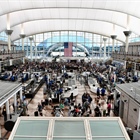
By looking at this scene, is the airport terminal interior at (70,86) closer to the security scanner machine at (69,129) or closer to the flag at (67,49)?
the security scanner machine at (69,129)

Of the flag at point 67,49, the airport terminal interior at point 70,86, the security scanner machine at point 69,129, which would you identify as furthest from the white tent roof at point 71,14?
the security scanner machine at point 69,129

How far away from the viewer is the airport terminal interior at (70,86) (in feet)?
14.3

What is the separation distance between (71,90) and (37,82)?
5.74 m

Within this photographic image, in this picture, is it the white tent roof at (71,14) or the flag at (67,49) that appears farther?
the flag at (67,49)

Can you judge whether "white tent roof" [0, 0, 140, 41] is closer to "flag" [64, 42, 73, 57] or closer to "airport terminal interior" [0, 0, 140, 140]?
"airport terminal interior" [0, 0, 140, 140]

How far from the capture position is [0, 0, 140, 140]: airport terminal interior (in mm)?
4363

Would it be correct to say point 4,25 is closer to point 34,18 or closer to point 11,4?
point 34,18

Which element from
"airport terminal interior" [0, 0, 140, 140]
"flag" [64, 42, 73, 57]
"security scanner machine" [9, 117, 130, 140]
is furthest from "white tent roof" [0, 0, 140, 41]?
"security scanner machine" [9, 117, 130, 140]

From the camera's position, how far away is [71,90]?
15922 mm

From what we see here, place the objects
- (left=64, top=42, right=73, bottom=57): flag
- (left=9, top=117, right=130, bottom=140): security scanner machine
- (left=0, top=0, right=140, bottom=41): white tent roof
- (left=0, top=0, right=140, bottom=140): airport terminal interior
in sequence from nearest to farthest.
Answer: (left=9, top=117, right=130, bottom=140): security scanner machine, (left=0, top=0, right=140, bottom=140): airport terminal interior, (left=0, top=0, right=140, bottom=41): white tent roof, (left=64, top=42, right=73, bottom=57): flag

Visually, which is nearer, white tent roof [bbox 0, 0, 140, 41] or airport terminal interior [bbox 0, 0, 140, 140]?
airport terminal interior [bbox 0, 0, 140, 140]

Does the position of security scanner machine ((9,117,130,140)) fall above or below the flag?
below

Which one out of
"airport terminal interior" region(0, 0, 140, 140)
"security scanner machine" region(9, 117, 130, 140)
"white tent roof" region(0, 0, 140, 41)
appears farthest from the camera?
"white tent roof" region(0, 0, 140, 41)

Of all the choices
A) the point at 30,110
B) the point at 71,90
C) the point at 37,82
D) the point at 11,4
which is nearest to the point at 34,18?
the point at 11,4
